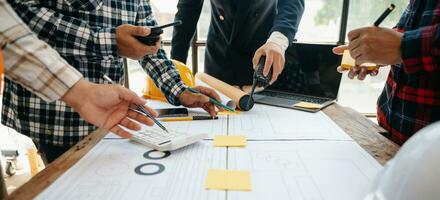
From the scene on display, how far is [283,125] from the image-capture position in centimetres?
100

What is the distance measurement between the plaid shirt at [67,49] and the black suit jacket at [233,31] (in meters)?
0.63

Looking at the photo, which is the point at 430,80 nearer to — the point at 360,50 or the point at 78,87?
the point at 360,50

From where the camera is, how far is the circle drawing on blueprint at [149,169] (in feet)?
2.17

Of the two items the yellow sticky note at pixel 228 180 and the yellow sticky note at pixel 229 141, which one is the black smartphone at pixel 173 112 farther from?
the yellow sticky note at pixel 228 180

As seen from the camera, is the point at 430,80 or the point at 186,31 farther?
the point at 186,31

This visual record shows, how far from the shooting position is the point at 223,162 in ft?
2.37

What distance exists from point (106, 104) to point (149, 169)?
0.18m

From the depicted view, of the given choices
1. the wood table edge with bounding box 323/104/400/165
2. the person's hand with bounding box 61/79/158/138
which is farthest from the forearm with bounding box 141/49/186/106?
the wood table edge with bounding box 323/104/400/165

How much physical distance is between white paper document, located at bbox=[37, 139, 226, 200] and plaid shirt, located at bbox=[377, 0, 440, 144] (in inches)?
20.4

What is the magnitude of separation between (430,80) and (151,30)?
774 millimetres

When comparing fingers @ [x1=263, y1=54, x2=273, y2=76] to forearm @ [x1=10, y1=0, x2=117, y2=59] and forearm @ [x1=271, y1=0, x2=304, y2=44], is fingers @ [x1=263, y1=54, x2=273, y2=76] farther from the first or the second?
forearm @ [x1=10, y1=0, x2=117, y2=59]

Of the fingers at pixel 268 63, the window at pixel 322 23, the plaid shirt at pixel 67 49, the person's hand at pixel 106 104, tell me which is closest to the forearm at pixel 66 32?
the plaid shirt at pixel 67 49

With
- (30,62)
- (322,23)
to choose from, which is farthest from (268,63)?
(322,23)

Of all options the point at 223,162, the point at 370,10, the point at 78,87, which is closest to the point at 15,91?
the point at 78,87
